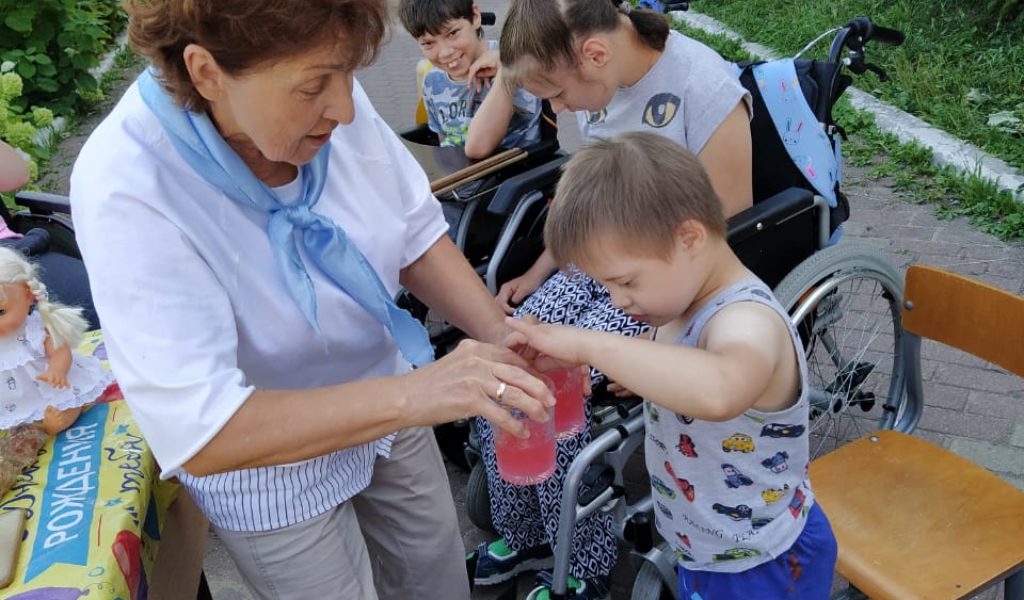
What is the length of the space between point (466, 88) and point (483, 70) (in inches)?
4.5

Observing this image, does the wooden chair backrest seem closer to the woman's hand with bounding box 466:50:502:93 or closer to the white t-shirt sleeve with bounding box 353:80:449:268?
the white t-shirt sleeve with bounding box 353:80:449:268

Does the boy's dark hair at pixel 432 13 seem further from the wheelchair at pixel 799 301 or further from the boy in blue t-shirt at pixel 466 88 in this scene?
the wheelchair at pixel 799 301

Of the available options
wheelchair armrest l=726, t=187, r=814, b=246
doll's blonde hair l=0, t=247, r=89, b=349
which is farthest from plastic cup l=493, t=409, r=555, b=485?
doll's blonde hair l=0, t=247, r=89, b=349

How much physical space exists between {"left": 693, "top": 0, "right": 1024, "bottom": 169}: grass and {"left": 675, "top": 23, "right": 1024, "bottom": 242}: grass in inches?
10.4

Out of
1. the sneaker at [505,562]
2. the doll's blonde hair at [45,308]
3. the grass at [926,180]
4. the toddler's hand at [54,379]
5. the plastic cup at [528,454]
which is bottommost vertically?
the grass at [926,180]

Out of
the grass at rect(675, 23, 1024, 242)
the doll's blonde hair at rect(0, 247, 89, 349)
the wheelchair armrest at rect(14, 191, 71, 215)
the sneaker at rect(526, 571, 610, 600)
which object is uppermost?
the doll's blonde hair at rect(0, 247, 89, 349)

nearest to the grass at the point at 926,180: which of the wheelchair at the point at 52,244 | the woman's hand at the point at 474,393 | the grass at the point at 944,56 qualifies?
the grass at the point at 944,56

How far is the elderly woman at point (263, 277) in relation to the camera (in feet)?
4.33

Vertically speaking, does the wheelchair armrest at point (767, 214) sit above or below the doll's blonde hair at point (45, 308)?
below

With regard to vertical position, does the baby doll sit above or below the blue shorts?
above

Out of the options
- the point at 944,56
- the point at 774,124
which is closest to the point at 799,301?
the point at 774,124

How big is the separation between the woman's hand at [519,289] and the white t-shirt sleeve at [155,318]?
145 centimetres

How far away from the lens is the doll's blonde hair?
178 centimetres

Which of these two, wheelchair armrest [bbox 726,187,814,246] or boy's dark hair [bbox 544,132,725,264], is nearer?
boy's dark hair [bbox 544,132,725,264]
